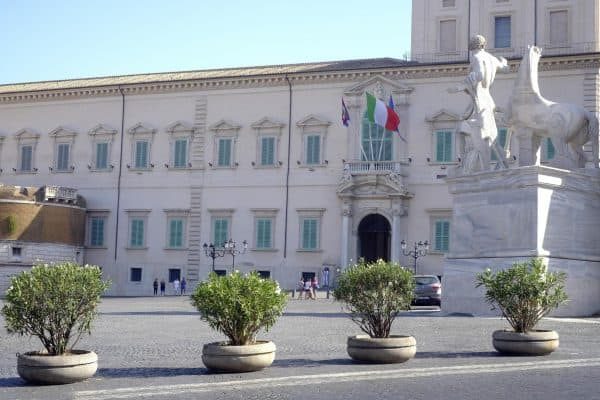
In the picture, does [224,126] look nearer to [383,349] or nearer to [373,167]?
[373,167]

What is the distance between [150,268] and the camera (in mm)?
46438

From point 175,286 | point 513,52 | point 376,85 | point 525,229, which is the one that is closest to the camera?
point 525,229

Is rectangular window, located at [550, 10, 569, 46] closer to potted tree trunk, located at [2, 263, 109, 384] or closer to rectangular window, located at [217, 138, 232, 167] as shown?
rectangular window, located at [217, 138, 232, 167]

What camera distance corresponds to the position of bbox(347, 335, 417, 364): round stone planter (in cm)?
1214

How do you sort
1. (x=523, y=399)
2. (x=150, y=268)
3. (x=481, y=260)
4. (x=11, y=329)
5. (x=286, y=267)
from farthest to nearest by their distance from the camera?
(x=150, y=268) → (x=286, y=267) → (x=481, y=260) → (x=11, y=329) → (x=523, y=399)

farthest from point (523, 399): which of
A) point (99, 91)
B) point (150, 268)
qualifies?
point (99, 91)

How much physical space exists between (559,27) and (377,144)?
32.2 feet

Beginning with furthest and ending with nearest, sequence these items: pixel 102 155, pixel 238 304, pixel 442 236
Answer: pixel 102 155, pixel 442 236, pixel 238 304

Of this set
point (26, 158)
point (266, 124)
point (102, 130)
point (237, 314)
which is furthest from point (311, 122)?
point (237, 314)

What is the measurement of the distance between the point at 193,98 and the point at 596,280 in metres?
28.1

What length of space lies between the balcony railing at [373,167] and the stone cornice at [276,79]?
402 centimetres

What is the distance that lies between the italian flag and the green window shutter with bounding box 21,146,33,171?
19.8m

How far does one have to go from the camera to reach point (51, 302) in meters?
10.4

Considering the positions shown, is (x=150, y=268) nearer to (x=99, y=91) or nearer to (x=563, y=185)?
(x=99, y=91)
